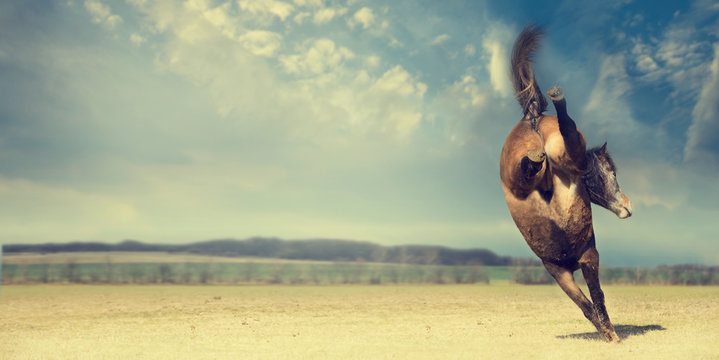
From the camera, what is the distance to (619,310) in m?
17.8

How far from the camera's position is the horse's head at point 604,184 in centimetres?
985

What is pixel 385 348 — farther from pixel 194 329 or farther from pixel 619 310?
pixel 619 310

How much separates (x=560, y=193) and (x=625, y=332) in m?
4.58

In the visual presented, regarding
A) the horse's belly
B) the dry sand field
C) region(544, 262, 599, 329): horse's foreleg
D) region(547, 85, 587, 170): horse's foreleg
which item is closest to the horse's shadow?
the dry sand field

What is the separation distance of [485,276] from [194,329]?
1197 inches

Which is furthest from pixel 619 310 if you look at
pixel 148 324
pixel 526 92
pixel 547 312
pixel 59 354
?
pixel 59 354

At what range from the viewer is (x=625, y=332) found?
38.2 ft

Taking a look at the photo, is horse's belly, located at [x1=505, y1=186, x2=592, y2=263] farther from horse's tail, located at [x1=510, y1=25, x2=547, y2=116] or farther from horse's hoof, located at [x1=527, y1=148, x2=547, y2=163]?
horse's tail, located at [x1=510, y1=25, x2=547, y2=116]

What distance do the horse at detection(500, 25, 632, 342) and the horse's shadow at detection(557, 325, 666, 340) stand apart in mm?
857

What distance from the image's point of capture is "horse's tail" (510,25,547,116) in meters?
10.5

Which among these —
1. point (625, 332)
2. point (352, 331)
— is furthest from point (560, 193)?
point (352, 331)

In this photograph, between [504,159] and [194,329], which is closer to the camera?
[504,159]

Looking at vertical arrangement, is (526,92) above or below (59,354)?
above

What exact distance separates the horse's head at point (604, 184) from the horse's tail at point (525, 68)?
1.44 m
